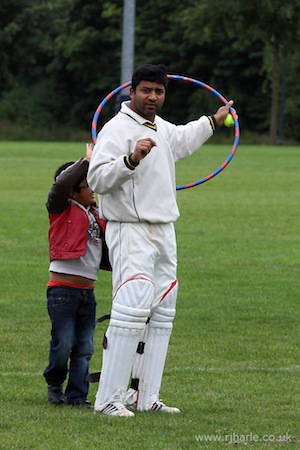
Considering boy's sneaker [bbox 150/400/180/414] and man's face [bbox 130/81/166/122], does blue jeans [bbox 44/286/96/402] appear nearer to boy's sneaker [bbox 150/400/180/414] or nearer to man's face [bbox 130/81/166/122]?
boy's sneaker [bbox 150/400/180/414]

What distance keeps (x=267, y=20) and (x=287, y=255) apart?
49.0 metres

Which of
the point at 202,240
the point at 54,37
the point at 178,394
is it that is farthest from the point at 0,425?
the point at 54,37

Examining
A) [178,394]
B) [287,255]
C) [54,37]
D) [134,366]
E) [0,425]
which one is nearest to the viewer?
[0,425]

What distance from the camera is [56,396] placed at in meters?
7.34

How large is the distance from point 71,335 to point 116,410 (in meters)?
0.62

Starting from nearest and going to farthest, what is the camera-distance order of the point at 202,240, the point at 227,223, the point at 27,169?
the point at 202,240 → the point at 227,223 → the point at 27,169

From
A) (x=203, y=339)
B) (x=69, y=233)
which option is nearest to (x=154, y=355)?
(x=69, y=233)

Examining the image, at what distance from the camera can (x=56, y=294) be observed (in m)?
7.15

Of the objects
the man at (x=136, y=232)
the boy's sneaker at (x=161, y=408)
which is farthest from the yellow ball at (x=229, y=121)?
the boy's sneaker at (x=161, y=408)

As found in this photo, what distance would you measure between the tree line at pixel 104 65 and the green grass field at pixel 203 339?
53.5 m

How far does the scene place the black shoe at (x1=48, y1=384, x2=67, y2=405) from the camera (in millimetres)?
7328

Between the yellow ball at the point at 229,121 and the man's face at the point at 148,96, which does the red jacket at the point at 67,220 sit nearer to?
the man's face at the point at 148,96

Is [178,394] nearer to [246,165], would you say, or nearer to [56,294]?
[56,294]

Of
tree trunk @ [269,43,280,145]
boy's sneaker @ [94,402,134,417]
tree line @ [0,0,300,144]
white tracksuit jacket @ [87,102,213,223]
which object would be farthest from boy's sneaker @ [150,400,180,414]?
tree line @ [0,0,300,144]
